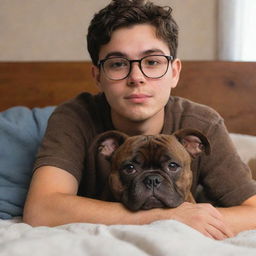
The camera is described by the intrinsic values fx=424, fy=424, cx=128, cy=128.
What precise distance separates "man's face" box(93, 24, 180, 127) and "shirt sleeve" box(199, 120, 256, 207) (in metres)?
0.30

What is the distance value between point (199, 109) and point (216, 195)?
418 mm

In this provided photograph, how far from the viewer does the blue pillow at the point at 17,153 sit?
1982mm

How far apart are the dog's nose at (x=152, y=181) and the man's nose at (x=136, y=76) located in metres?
0.42

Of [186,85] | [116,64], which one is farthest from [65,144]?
[186,85]

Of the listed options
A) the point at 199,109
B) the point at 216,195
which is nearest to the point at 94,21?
the point at 199,109

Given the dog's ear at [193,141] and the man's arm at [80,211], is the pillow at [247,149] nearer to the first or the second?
the dog's ear at [193,141]

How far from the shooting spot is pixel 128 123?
6.25 feet

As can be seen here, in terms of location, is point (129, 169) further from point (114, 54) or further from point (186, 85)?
point (186, 85)

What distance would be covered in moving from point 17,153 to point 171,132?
0.81 meters

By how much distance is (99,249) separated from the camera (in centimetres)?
108

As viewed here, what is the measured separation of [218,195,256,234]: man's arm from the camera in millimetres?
1557

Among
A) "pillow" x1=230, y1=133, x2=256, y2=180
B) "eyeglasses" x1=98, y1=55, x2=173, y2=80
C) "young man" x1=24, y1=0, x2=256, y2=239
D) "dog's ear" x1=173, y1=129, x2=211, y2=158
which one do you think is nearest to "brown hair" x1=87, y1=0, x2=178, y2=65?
"young man" x1=24, y1=0, x2=256, y2=239

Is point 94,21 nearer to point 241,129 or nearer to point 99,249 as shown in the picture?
point 99,249

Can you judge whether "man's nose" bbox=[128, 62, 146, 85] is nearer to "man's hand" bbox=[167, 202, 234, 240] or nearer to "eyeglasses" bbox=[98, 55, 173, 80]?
"eyeglasses" bbox=[98, 55, 173, 80]
